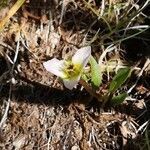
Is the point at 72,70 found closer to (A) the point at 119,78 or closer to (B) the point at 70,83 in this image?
(B) the point at 70,83

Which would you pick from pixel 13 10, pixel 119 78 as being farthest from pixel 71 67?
pixel 13 10

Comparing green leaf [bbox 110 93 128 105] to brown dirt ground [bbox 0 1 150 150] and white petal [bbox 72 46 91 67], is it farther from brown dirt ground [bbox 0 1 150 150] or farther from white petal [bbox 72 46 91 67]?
white petal [bbox 72 46 91 67]

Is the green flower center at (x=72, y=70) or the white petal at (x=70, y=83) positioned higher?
the green flower center at (x=72, y=70)

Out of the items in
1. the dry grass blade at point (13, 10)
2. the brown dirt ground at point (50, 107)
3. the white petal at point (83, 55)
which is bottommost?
the brown dirt ground at point (50, 107)

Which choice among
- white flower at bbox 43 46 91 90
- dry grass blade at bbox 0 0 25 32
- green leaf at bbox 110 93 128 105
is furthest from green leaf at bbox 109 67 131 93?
dry grass blade at bbox 0 0 25 32

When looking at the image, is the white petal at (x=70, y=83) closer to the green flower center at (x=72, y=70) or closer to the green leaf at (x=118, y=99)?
the green flower center at (x=72, y=70)

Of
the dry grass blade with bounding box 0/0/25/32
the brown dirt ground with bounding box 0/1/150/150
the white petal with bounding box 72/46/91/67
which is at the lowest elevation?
the brown dirt ground with bounding box 0/1/150/150

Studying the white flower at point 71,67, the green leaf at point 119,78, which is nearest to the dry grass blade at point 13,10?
the white flower at point 71,67
